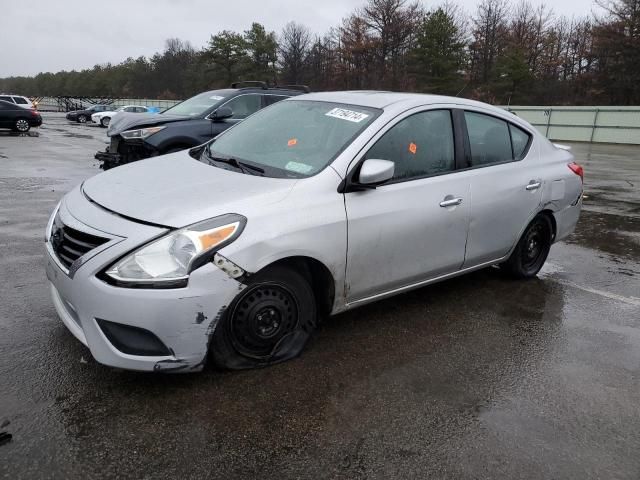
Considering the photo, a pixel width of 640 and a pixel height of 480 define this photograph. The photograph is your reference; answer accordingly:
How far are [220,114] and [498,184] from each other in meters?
5.06

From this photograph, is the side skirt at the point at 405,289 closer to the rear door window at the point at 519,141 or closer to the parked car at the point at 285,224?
the parked car at the point at 285,224

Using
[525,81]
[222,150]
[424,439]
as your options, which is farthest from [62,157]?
[525,81]

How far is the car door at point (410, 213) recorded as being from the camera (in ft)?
10.8

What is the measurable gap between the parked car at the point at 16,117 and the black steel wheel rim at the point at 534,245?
22.7 meters

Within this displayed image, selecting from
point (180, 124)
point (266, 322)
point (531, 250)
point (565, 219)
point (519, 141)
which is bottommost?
point (531, 250)

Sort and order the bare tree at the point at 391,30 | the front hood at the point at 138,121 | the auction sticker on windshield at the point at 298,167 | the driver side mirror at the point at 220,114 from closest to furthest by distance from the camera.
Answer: the auction sticker on windshield at the point at 298,167
the front hood at the point at 138,121
the driver side mirror at the point at 220,114
the bare tree at the point at 391,30

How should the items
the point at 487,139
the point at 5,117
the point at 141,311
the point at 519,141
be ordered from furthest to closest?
the point at 5,117
the point at 519,141
the point at 487,139
the point at 141,311

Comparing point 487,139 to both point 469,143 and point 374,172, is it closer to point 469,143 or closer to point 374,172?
point 469,143

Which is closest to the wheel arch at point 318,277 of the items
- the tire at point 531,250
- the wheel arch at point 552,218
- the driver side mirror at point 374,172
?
the driver side mirror at point 374,172

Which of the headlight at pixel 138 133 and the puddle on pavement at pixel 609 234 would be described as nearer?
the puddle on pavement at pixel 609 234

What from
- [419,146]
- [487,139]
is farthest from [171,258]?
[487,139]

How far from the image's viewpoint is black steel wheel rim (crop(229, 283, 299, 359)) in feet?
9.30

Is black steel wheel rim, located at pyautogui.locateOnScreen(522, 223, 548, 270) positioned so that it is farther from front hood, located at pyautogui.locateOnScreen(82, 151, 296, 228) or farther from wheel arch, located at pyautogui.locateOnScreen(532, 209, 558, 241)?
front hood, located at pyautogui.locateOnScreen(82, 151, 296, 228)

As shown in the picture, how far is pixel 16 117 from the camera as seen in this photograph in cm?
2144
